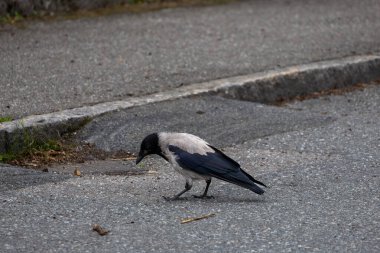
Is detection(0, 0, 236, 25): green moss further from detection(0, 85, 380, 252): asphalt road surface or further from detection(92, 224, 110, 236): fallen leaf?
detection(92, 224, 110, 236): fallen leaf

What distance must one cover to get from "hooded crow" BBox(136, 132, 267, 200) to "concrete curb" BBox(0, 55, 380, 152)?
1041mm

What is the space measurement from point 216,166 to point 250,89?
99.5 inches

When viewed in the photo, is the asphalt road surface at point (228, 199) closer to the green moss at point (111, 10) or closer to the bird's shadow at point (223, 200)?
the bird's shadow at point (223, 200)

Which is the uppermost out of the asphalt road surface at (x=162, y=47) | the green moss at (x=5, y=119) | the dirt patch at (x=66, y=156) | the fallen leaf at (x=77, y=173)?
the green moss at (x=5, y=119)

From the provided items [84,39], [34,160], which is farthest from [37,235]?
[84,39]

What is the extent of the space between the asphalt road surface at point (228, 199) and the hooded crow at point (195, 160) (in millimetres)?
136

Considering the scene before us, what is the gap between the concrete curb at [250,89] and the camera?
639cm

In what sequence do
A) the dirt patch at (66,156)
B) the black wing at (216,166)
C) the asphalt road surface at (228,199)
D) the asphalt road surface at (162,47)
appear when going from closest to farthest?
the asphalt road surface at (228,199)
the black wing at (216,166)
the dirt patch at (66,156)
the asphalt road surface at (162,47)

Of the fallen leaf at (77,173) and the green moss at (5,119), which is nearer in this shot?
the fallen leaf at (77,173)

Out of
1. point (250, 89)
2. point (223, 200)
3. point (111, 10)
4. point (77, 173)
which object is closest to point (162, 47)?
point (250, 89)

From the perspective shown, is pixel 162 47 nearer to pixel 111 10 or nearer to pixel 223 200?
pixel 111 10

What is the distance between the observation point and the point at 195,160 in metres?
5.40

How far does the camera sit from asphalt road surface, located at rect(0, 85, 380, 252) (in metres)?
4.57

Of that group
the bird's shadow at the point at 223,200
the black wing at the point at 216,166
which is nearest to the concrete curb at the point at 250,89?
the black wing at the point at 216,166
